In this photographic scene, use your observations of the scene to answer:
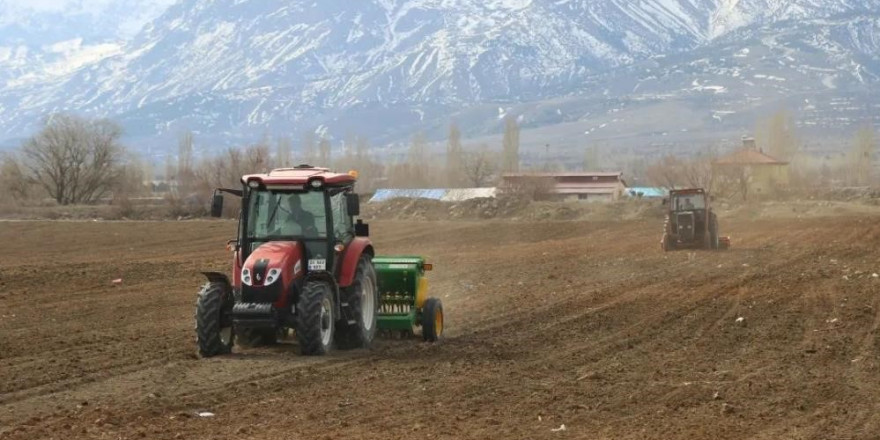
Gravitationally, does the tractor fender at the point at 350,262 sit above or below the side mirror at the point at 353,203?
below

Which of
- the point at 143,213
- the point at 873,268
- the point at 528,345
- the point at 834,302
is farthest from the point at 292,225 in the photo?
the point at 143,213

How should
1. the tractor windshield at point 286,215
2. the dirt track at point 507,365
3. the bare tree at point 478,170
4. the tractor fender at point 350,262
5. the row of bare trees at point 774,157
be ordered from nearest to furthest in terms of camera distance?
the dirt track at point 507,365 < the tractor windshield at point 286,215 < the tractor fender at point 350,262 < the row of bare trees at point 774,157 < the bare tree at point 478,170

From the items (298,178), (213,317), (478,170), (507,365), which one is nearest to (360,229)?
(298,178)

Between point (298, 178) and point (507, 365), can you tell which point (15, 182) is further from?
point (507, 365)

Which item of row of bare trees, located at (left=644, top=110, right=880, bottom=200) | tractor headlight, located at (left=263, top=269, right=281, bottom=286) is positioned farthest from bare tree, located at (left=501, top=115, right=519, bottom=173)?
tractor headlight, located at (left=263, top=269, right=281, bottom=286)

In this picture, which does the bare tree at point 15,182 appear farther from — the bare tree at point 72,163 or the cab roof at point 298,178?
the cab roof at point 298,178

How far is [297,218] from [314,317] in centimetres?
146

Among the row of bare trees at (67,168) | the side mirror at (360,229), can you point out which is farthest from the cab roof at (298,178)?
the row of bare trees at (67,168)

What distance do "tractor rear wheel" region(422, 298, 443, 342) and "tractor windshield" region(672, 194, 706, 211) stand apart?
2309 centimetres

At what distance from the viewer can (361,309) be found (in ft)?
54.9

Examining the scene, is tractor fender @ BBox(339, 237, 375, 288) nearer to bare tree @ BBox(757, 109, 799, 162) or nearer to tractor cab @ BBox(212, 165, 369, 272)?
tractor cab @ BBox(212, 165, 369, 272)

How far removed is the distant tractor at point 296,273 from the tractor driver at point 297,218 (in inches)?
0.5

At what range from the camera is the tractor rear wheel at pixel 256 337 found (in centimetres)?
1734

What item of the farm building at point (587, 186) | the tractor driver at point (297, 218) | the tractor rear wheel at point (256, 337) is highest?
the tractor driver at point (297, 218)
